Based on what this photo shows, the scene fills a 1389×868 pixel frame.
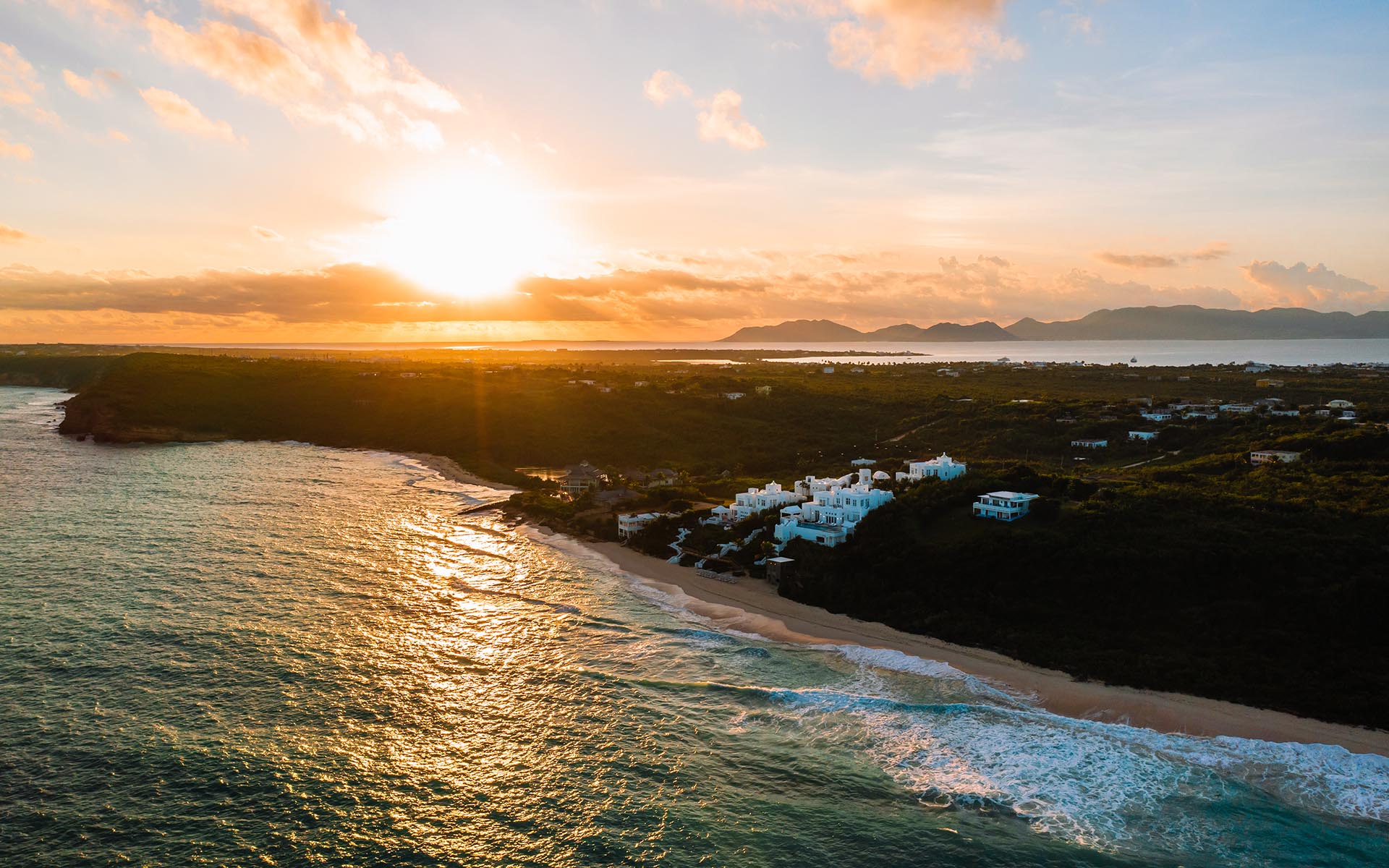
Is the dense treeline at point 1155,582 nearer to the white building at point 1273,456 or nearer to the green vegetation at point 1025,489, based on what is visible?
the green vegetation at point 1025,489

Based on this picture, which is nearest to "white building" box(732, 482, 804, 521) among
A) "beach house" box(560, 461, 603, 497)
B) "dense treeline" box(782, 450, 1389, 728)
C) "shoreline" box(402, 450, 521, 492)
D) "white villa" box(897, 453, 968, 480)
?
"dense treeline" box(782, 450, 1389, 728)

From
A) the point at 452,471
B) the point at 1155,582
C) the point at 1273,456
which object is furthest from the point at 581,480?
the point at 1273,456

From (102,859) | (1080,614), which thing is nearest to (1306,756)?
(1080,614)

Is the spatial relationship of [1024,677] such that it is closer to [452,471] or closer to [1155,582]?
[1155,582]

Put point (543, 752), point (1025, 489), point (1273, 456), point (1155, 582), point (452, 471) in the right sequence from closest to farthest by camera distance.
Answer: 1. point (543, 752)
2. point (1155, 582)
3. point (1025, 489)
4. point (1273, 456)
5. point (452, 471)

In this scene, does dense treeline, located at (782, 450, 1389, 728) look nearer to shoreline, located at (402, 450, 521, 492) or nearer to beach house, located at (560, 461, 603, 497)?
beach house, located at (560, 461, 603, 497)
